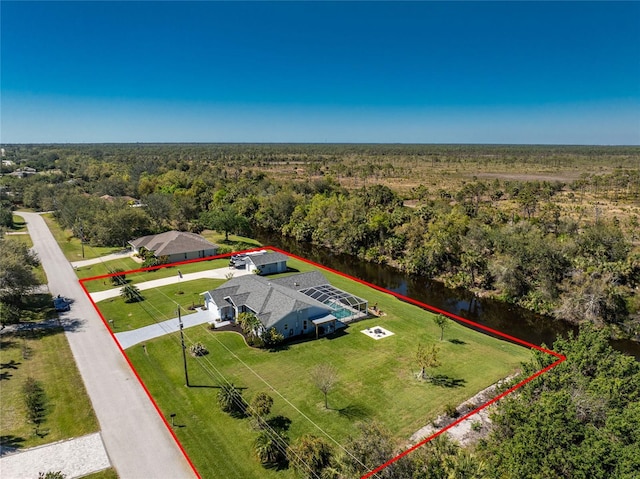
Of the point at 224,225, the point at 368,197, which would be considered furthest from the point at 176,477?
the point at 368,197

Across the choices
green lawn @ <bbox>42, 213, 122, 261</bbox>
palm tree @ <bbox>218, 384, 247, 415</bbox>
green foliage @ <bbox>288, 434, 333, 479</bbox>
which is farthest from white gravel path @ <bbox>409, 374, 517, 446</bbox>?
green lawn @ <bbox>42, 213, 122, 261</bbox>

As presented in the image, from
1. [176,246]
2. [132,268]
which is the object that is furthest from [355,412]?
[176,246]

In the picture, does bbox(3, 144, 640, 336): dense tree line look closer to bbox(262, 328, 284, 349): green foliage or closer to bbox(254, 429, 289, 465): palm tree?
bbox(262, 328, 284, 349): green foliage

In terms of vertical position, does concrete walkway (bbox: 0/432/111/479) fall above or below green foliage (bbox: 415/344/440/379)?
below

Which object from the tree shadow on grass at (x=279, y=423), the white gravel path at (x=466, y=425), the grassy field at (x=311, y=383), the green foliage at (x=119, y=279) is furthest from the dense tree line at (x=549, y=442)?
the green foliage at (x=119, y=279)

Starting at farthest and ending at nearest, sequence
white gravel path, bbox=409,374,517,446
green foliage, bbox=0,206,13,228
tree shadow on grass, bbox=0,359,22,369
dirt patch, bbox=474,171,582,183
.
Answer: dirt patch, bbox=474,171,582,183 < green foliage, bbox=0,206,13,228 < tree shadow on grass, bbox=0,359,22,369 < white gravel path, bbox=409,374,517,446

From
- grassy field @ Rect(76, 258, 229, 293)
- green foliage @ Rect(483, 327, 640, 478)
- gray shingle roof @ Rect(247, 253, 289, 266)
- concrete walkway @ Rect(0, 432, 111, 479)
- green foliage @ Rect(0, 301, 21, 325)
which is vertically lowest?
concrete walkway @ Rect(0, 432, 111, 479)
